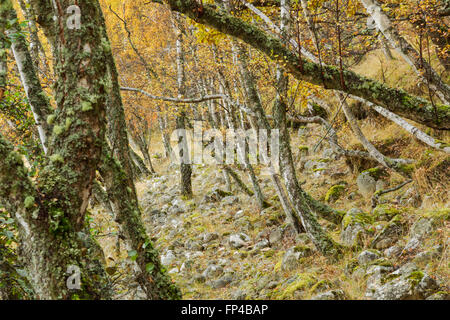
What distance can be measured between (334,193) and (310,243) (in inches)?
116

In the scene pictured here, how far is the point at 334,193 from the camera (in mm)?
9555

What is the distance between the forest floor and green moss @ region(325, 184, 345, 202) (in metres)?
0.04

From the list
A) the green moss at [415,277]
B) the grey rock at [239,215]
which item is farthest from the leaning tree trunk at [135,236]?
the grey rock at [239,215]

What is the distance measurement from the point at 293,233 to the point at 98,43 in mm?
6704

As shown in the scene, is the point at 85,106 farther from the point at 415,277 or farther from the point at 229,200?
the point at 229,200

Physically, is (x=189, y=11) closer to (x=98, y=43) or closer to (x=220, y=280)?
(x=98, y=43)

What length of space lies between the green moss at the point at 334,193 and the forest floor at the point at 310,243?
4cm

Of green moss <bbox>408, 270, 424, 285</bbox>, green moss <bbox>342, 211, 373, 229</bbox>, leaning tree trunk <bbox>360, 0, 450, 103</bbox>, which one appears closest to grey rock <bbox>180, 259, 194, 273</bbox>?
green moss <bbox>342, 211, 373, 229</bbox>

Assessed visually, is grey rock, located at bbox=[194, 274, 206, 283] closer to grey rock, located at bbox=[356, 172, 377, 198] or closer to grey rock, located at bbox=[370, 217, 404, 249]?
grey rock, located at bbox=[370, 217, 404, 249]

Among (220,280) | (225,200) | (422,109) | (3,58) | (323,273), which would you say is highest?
(3,58)

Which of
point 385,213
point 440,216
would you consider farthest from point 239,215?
point 440,216

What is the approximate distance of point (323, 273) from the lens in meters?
5.63

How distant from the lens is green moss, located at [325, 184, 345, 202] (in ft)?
31.1
